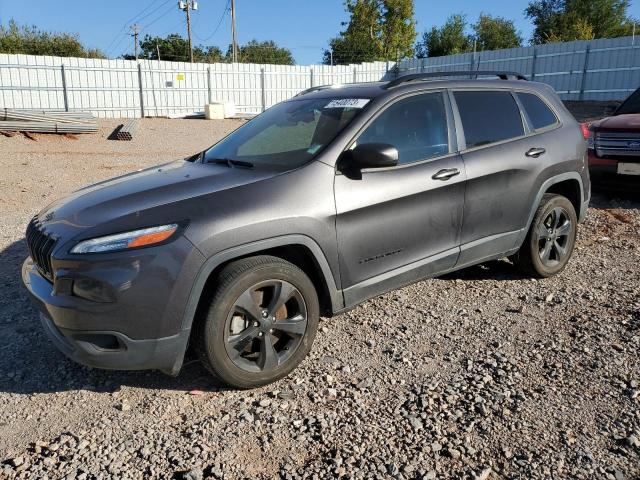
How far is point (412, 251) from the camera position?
148 inches

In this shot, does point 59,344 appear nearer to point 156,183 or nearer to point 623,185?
point 156,183

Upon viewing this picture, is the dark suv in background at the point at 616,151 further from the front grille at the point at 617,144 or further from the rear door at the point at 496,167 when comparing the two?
the rear door at the point at 496,167

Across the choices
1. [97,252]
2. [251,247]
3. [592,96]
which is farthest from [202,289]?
[592,96]

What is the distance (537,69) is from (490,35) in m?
40.5

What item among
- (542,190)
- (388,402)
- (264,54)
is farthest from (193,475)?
(264,54)

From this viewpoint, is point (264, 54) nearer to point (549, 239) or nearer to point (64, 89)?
point (64, 89)

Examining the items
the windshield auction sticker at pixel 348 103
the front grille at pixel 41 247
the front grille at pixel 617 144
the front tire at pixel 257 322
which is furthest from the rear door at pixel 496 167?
the front grille at pixel 617 144

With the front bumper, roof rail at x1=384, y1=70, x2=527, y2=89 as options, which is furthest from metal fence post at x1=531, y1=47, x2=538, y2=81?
the front bumper

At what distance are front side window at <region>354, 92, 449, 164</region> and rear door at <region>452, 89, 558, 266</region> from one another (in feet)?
0.68

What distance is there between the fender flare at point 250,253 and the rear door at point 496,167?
1244mm

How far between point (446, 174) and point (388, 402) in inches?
66.8

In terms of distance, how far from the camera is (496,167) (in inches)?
166

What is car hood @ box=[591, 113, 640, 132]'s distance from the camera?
7.45m

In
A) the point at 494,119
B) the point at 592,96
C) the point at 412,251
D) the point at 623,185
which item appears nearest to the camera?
the point at 412,251
